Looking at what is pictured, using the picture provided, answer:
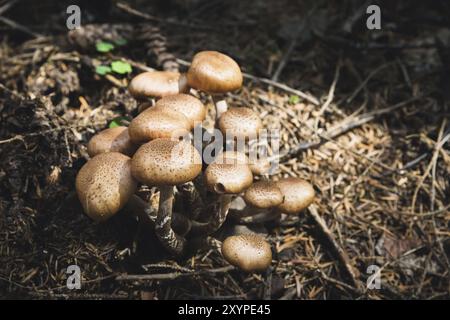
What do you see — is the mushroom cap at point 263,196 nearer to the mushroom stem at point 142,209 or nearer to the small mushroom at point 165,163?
the small mushroom at point 165,163

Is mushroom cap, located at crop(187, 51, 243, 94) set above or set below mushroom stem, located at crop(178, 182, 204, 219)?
above

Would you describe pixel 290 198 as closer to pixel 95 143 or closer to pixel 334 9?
pixel 95 143

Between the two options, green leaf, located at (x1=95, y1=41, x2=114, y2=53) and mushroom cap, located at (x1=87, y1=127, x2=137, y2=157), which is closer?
mushroom cap, located at (x1=87, y1=127, x2=137, y2=157)

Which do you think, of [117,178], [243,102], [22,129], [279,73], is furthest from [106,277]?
[279,73]

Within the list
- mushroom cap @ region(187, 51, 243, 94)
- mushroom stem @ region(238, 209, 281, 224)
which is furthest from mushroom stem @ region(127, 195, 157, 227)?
mushroom cap @ region(187, 51, 243, 94)

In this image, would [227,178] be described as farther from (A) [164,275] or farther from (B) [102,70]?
(B) [102,70]

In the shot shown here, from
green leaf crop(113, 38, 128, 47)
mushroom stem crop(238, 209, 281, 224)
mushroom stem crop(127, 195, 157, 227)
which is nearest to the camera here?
mushroom stem crop(127, 195, 157, 227)

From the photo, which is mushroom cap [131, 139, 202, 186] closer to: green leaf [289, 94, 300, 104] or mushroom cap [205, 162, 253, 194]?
mushroom cap [205, 162, 253, 194]
